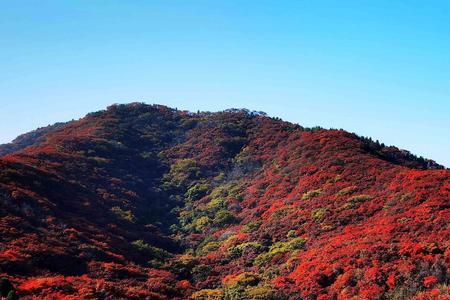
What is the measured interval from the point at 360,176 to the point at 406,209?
466 inches

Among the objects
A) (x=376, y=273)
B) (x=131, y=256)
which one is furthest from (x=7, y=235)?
(x=376, y=273)

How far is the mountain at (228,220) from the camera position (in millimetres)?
27781

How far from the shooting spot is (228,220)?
167 feet

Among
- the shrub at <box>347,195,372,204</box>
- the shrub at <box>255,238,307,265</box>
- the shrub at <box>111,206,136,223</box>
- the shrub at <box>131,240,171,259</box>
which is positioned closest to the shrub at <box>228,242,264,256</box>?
the shrub at <box>255,238,307,265</box>

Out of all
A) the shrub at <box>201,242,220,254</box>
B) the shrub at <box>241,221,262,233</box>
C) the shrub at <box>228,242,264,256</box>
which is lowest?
the shrub at <box>201,242,220,254</box>

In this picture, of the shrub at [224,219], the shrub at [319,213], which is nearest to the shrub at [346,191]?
the shrub at [319,213]

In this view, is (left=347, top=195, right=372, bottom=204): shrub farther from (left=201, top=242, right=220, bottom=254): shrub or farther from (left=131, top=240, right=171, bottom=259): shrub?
(left=131, top=240, right=171, bottom=259): shrub

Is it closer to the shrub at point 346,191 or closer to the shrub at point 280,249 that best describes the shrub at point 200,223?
the shrub at point 280,249

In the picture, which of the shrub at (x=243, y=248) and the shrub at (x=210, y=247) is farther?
the shrub at (x=210, y=247)

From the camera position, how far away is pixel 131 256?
3866 cm

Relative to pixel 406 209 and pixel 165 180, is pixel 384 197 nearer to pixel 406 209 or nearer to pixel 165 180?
pixel 406 209

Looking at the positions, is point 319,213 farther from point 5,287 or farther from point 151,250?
point 5,287

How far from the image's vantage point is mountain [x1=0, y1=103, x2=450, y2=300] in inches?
1094

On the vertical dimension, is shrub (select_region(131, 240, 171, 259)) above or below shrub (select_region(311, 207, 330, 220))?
below
